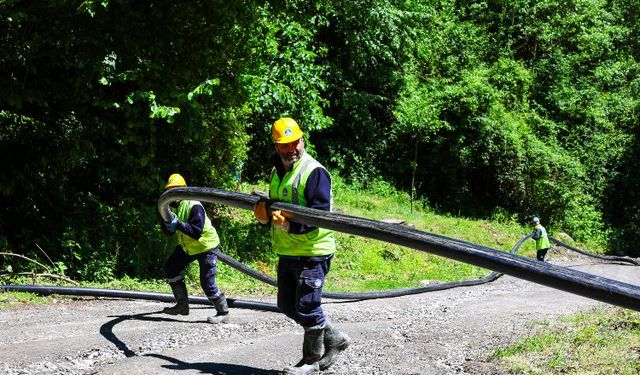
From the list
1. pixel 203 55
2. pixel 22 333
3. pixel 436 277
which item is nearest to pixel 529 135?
pixel 436 277

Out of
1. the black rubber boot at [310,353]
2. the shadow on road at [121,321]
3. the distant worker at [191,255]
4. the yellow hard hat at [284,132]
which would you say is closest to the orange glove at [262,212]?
the yellow hard hat at [284,132]

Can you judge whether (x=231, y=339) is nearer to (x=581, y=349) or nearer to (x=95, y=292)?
(x=95, y=292)

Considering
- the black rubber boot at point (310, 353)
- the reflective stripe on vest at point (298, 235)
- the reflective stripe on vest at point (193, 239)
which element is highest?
the reflective stripe on vest at point (298, 235)

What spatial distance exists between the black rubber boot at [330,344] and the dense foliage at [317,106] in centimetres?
568

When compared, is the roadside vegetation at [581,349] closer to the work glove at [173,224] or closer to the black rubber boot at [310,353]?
the black rubber boot at [310,353]

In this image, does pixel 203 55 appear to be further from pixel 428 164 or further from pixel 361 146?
pixel 428 164

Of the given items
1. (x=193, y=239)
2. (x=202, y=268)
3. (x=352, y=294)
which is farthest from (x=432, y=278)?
(x=193, y=239)

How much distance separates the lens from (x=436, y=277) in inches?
696

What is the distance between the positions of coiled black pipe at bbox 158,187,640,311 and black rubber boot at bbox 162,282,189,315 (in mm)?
3335

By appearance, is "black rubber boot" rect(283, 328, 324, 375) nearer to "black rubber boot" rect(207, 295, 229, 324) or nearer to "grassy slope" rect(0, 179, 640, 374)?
"grassy slope" rect(0, 179, 640, 374)

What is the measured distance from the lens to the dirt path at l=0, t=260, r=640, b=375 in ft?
20.2

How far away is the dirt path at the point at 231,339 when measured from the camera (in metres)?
6.17

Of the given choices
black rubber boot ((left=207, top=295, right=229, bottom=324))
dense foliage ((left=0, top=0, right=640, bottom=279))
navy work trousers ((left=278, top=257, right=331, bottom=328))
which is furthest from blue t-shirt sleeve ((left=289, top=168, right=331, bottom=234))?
dense foliage ((left=0, top=0, right=640, bottom=279))

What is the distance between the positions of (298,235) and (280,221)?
27 cm
